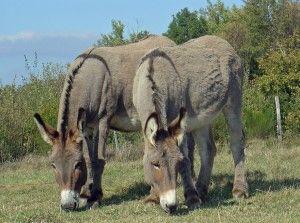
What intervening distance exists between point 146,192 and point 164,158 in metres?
2.90

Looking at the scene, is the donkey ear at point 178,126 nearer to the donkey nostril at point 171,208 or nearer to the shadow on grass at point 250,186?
the donkey nostril at point 171,208

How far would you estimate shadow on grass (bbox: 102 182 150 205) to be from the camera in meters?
10.3

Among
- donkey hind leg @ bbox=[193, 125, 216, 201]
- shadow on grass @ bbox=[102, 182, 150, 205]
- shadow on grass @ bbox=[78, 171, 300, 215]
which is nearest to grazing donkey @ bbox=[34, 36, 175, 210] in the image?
shadow on grass @ bbox=[102, 182, 150, 205]

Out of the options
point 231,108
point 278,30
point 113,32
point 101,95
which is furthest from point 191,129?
point 113,32

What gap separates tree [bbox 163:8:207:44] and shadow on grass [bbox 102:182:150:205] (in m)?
52.6

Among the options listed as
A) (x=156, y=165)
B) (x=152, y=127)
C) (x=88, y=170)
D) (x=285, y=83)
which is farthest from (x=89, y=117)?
(x=285, y=83)

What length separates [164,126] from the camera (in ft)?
27.7

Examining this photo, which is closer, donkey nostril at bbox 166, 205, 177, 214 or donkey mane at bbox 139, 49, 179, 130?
donkey nostril at bbox 166, 205, 177, 214

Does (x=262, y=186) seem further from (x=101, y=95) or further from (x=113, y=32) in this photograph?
(x=113, y=32)

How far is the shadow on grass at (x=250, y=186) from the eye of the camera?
9703 mm

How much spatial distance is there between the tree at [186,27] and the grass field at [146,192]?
1928 inches

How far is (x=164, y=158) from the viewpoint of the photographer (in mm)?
8023

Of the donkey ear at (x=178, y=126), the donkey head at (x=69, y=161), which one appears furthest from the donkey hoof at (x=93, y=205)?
the donkey ear at (x=178, y=126)

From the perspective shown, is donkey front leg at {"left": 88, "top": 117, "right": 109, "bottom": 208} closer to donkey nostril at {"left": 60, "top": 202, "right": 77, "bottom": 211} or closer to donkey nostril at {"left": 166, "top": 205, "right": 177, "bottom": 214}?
donkey nostril at {"left": 60, "top": 202, "right": 77, "bottom": 211}
